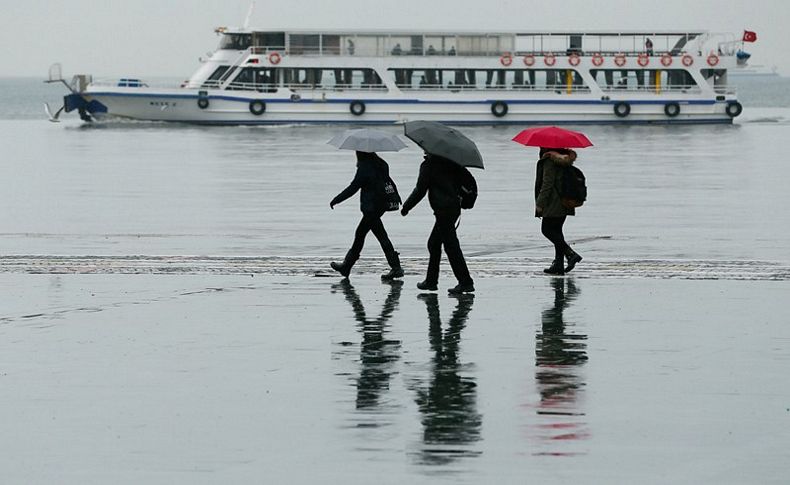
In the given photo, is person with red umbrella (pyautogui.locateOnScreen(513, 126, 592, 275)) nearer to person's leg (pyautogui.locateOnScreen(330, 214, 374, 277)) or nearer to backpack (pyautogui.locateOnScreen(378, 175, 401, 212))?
backpack (pyautogui.locateOnScreen(378, 175, 401, 212))

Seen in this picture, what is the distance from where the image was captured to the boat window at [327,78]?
66.3m

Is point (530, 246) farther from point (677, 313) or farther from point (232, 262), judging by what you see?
point (677, 313)

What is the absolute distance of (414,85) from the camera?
217 feet

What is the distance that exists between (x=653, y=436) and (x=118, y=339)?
4.47 metres

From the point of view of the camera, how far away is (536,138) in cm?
1523

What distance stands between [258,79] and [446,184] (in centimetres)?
5298

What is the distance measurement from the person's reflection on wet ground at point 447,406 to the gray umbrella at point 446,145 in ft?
7.57

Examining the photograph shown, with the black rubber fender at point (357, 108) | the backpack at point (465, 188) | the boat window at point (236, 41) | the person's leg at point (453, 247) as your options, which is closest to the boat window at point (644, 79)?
the black rubber fender at point (357, 108)

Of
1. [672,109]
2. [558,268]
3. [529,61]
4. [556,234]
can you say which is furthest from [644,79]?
[558,268]

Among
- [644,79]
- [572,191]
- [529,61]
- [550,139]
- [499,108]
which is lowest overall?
[499,108]

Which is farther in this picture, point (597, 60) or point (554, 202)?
point (597, 60)

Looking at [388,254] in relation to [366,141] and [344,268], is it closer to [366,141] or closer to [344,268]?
[344,268]

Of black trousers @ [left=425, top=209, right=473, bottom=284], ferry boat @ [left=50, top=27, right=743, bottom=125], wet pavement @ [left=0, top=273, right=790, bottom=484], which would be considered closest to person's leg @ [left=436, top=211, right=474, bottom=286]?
black trousers @ [left=425, top=209, right=473, bottom=284]

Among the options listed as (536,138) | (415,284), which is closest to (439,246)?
(415,284)
